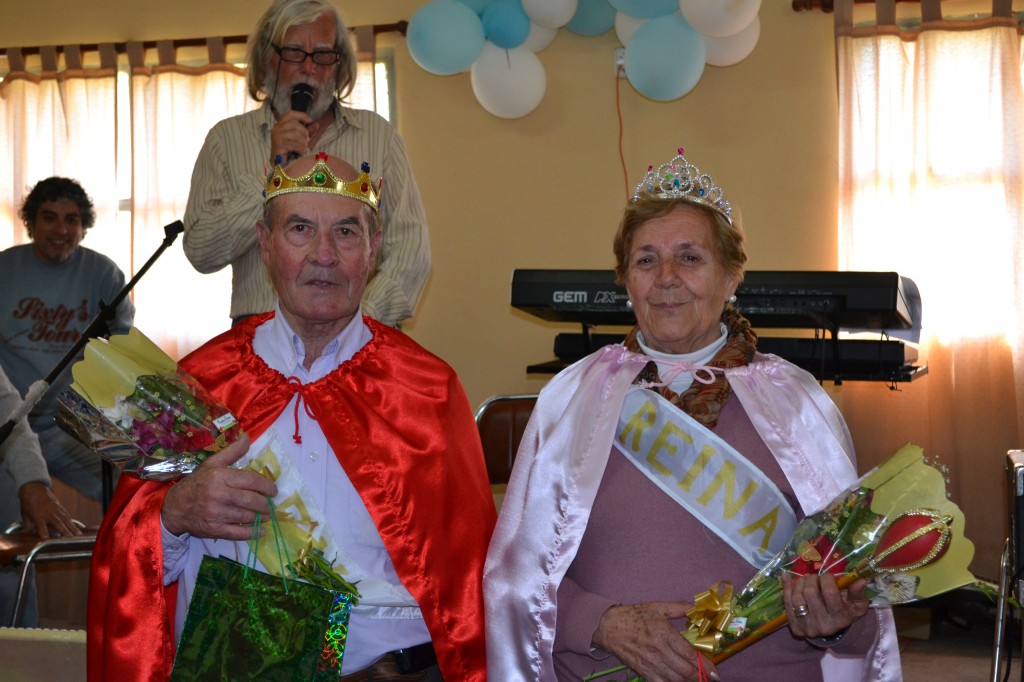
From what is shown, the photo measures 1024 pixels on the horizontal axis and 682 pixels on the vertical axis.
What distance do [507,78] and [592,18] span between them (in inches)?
22.8

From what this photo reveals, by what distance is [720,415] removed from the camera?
7.17 ft

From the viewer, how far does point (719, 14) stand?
5.15m

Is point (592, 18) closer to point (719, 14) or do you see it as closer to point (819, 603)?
point (719, 14)

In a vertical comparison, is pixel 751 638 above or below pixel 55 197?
below

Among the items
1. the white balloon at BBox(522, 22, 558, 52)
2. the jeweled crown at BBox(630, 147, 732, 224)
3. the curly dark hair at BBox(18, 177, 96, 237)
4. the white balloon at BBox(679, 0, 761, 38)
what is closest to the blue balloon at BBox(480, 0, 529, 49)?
the white balloon at BBox(522, 22, 558, 52)

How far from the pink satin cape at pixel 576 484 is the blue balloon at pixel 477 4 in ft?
12.2

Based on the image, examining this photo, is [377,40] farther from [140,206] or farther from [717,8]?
[717,8]

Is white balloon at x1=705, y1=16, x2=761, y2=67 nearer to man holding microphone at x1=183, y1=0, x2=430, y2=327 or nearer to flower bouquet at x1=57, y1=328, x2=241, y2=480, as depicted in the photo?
man holding microphone at x1=183, y1=0, x2=430, y2=327

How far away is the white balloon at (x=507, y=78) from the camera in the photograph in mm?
5691

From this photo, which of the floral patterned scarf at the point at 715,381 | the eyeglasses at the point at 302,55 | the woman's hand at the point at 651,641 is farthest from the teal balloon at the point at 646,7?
the woman's hand at the point at 651,641

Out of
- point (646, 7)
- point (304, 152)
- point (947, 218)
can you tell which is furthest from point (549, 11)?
point (304, 152)

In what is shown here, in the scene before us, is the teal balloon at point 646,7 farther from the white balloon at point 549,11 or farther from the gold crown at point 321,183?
the gold crown at point 321,183

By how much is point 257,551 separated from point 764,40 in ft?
15.9

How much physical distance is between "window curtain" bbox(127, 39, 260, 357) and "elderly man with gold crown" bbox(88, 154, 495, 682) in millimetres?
4402
